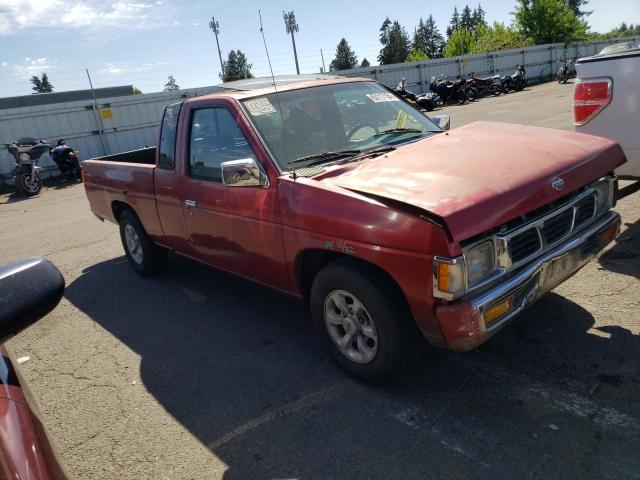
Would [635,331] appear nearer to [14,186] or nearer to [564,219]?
[564,219]

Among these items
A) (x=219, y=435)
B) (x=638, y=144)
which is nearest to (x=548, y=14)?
(x=638, y=144)

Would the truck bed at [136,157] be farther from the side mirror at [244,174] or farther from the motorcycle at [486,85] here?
the motorcycle at [486,85]

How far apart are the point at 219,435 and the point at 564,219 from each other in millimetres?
2440

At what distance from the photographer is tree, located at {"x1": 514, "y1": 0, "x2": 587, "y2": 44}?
5038cm

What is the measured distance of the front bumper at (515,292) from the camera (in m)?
2.55

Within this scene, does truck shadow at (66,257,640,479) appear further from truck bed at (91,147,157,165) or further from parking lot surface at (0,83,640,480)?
truck bed at (91,147,157,165)

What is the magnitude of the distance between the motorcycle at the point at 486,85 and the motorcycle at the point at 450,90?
3.15ft

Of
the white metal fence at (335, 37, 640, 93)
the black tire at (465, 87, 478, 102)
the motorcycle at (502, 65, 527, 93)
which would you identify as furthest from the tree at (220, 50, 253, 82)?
the motorcycle at (502, 65, 527, 93)

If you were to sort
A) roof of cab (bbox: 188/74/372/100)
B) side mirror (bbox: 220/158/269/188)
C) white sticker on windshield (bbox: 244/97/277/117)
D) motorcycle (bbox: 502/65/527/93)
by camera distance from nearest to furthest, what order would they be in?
side mirror (bbox: 220/158/269/188) → white sticker on windshield (bbox: 244/97/277/117) → roof of cab (bbox: 188/74/372/100) → motorcycle (bbox: 502/65/527/93)

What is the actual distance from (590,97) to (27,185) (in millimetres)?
13871

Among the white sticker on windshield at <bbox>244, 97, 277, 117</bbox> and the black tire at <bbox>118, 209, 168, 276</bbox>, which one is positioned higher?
the white sticker on windshield at <bbox>244, 97, 277, 117</bbox>

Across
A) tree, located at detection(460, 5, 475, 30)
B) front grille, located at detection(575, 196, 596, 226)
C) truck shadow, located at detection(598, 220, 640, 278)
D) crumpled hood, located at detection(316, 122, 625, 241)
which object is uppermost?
tree, located at detection(460, 5, 475, 30)

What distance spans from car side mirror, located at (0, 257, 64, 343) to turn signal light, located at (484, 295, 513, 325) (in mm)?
1978

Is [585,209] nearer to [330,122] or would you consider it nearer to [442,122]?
[442,122]
